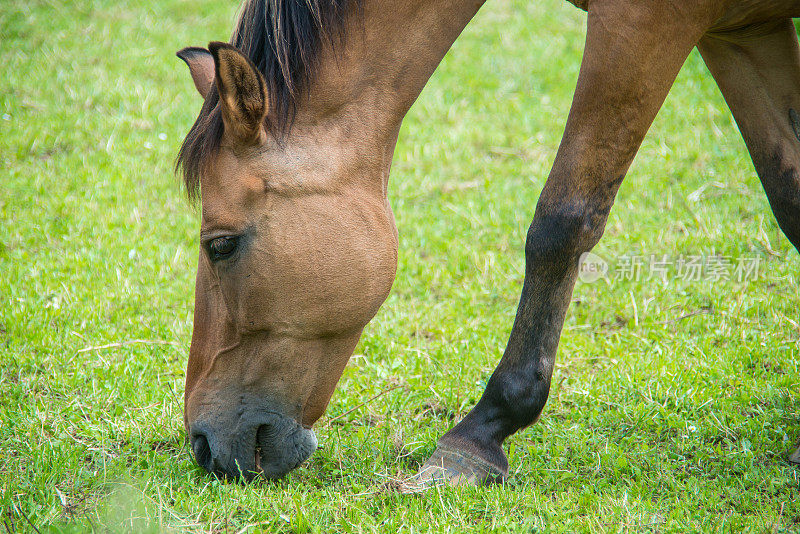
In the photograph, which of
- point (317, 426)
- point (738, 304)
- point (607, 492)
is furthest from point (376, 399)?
point (738, 304)

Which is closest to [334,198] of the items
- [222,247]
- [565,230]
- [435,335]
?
[222,247]

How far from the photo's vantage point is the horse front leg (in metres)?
2.22

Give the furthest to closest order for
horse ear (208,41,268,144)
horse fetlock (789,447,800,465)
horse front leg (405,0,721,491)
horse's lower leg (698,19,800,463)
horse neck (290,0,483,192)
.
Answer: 1. horse's lower leg (698,19,800,463)
2. horse fetlock (789,447,800,465)
3. horse neck (290,0,483,192)
4. horse front leg (405,0,721,491)
5. horse ear (208,41,268,144)

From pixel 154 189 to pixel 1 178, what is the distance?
41.4 inches

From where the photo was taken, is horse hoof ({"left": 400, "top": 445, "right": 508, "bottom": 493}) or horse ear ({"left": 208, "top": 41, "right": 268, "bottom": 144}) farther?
horse hoof ({"left": 400, "top": 445, "right": 508, "bottom": 493})

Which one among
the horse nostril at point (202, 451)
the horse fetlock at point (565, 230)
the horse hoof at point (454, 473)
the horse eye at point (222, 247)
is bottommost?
the horse hoof at point (454, 473)

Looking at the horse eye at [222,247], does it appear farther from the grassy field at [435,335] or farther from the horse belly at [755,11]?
the horse belly at [755,11]

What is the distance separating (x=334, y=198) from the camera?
231cm

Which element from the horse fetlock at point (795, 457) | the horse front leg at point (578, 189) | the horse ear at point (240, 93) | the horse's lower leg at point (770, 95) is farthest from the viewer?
the horse's lower leg at point (770, 95)

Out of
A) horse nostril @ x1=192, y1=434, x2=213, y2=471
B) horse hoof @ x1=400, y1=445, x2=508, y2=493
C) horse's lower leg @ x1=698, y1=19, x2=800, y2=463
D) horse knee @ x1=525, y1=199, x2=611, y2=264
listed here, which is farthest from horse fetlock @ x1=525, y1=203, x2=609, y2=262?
horse nostril @ x1=192, y1=434, x2=213, y2=471

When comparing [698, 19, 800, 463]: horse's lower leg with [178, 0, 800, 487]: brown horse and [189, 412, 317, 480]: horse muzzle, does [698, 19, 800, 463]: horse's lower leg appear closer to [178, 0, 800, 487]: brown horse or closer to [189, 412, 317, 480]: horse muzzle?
[178, 0, 800, 487]: brown horse

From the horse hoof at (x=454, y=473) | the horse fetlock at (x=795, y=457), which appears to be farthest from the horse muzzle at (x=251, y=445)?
the horse fetlock at (x=795, y=457)

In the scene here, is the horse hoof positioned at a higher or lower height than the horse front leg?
lower

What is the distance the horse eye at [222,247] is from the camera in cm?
228
